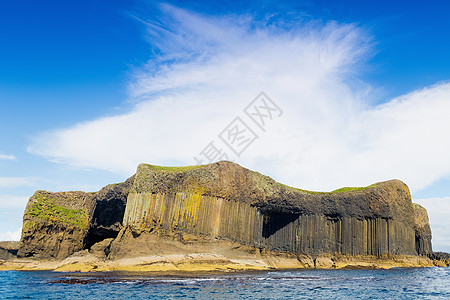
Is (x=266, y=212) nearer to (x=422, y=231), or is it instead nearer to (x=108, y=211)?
(x=108, y=211)

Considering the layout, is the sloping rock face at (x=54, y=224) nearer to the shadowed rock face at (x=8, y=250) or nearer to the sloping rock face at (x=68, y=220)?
the sloping rock face at (x=68, y=220)

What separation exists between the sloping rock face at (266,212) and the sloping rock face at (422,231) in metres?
16.9

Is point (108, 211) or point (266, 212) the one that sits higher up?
point (266, 212)

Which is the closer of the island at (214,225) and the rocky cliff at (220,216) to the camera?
the island at (214,225)

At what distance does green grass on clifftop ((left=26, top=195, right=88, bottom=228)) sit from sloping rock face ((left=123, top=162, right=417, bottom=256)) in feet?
50.2

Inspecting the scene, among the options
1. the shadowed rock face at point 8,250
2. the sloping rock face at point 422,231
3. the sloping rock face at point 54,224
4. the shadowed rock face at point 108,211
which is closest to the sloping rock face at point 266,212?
the shadowed rock face at point 108,211

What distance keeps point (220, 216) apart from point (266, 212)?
10.3 meters

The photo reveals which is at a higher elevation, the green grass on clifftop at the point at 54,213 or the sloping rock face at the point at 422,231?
the sloping rock face at the point at 422,231

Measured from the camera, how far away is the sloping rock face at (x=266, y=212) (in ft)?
143

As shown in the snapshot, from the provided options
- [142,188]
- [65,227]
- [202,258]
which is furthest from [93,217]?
[202,258]

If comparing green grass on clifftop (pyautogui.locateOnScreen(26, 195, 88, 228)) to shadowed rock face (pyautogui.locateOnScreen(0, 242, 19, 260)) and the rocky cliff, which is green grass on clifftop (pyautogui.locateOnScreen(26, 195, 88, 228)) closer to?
the rocky cliff

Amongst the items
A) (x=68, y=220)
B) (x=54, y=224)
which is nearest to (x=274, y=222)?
(x=68, y=220)

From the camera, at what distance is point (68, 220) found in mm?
55438

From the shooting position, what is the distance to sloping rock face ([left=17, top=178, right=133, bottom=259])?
5125cm
